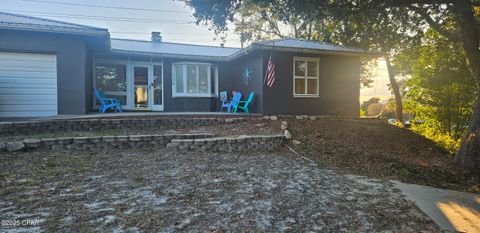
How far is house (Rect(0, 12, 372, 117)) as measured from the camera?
28.4ft

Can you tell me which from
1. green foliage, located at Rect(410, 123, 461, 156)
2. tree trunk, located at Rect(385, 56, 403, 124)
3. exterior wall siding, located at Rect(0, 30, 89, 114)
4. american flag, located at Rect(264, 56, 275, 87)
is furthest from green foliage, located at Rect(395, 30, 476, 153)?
exterior wall siding, located at Rect(0, 30, 89, 114)

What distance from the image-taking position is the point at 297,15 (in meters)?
7.15

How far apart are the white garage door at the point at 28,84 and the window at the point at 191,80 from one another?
4.54m

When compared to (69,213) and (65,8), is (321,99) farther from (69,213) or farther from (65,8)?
(65,8)

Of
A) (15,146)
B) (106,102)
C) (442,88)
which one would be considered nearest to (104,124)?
(15,146)

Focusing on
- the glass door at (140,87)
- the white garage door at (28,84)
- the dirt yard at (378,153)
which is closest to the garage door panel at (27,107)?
the white garage door at (28,84)

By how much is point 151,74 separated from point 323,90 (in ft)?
23.3

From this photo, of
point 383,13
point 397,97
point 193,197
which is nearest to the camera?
point 193,197

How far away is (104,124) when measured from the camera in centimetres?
796

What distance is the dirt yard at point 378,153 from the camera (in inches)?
211

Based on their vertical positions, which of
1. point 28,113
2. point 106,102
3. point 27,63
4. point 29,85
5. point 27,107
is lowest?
point 28,113

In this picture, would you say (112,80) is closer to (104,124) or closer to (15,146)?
(104,124)

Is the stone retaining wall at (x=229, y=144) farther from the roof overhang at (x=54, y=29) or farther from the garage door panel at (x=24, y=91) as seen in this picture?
the garage door panel at (x=24, y=91)

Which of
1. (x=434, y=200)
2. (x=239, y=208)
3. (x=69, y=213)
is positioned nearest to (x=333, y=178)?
(x=434, y=200)
